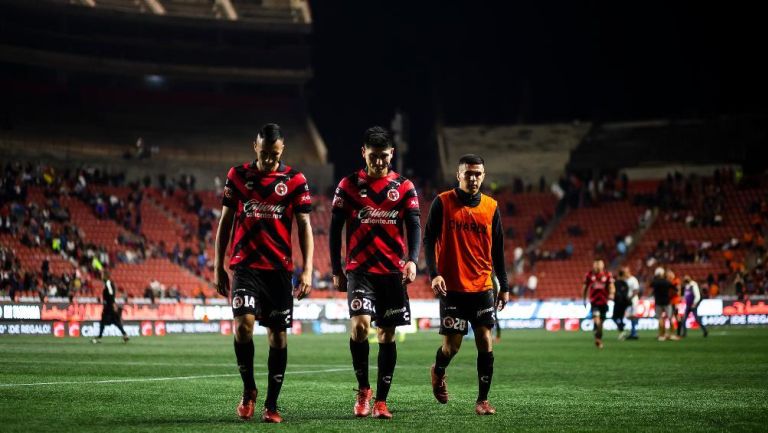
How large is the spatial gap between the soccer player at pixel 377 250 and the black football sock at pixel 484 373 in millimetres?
922

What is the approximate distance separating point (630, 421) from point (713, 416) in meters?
0.98

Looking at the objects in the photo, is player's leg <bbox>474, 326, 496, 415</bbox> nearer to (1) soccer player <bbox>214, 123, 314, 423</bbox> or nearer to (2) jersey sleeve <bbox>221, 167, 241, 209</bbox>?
(1) soccer player <bbox>214, 123, 314, 423</bbox>

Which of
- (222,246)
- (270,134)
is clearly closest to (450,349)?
(222,246)

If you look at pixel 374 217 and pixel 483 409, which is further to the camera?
pixel 483 409

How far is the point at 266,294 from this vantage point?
10.5 meters

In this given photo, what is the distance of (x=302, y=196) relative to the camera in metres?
10.7

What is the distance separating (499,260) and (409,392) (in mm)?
3374

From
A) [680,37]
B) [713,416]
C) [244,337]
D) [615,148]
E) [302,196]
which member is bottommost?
[713,416]

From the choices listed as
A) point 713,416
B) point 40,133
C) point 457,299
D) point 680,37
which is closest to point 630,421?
point 713,416

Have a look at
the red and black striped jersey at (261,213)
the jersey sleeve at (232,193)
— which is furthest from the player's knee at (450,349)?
the jersey sleeve at (232,193)

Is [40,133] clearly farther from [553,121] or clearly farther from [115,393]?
[115,393]

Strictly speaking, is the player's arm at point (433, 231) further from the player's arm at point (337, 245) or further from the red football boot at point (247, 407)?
the red football boot at point (247, 407)

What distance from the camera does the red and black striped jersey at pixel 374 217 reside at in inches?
433

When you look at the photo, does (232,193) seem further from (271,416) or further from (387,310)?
(271,416)
